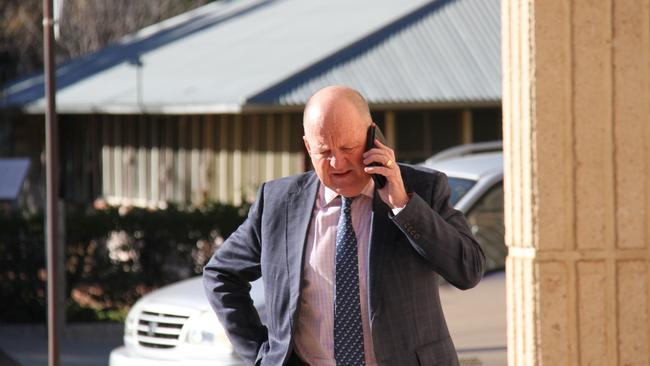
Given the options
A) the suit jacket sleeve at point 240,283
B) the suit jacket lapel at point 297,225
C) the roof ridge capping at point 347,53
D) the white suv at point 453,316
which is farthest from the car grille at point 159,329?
the roof ridge capping at point 347,53

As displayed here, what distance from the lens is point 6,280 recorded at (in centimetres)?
1361

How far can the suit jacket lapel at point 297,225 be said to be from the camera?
4.30 m

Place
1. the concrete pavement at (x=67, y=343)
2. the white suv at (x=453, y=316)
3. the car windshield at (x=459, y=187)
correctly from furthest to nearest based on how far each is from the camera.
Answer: the concrete pavement at (x=67, y=343) < the car windshield at (x=459, y=187) < the white suv at (x=453, y=316)

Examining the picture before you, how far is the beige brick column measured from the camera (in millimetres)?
3965

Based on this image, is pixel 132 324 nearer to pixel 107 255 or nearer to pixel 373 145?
pixel 373 145

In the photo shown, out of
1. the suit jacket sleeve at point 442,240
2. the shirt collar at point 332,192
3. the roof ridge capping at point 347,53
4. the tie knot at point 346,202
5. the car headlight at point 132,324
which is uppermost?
the roof ridge capping at point 347,53

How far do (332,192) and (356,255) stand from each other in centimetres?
28

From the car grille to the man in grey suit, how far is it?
3.95 metres

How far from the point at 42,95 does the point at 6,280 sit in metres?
10.8

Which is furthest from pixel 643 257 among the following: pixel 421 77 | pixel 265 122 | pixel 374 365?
pixel 265 122

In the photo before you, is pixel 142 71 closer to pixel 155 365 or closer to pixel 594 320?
pixel 155 365

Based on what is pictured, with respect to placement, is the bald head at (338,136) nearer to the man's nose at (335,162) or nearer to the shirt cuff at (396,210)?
the man's nose at (335,162)

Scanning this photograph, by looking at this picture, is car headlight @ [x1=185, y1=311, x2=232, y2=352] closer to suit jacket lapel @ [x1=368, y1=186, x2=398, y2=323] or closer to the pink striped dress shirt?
the pink striped dress shirt

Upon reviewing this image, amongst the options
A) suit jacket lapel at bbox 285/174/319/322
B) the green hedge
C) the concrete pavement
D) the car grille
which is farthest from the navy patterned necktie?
the green hedge
